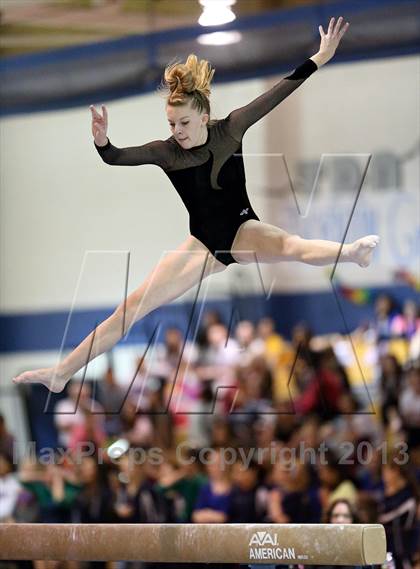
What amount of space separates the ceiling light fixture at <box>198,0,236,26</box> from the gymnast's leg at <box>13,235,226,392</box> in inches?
81.7

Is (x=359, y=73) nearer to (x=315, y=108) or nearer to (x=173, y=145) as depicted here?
(x=315, y=108)

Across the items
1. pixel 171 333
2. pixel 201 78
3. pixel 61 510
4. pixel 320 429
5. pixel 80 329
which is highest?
pixel 201 78

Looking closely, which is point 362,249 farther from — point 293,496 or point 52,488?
point 52,488

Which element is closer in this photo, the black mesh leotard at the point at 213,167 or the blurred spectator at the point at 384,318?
the black mesh leotard at the point at 213,167

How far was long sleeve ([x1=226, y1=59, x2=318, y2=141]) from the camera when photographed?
16.8 feet

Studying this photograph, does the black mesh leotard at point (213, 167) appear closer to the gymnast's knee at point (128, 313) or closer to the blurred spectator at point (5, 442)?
the gymnast's knee at point (128, 313)

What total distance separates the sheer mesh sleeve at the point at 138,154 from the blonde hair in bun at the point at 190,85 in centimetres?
23

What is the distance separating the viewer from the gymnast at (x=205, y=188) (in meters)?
5.16

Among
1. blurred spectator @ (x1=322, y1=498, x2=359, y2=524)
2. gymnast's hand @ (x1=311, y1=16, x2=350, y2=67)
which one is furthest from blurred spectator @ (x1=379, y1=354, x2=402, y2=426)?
gymnast's hand @ (x1=311, y1=16, x2=350, y2=67)

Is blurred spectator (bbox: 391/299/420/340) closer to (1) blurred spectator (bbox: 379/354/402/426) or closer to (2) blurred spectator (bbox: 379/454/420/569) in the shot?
(1) blurred spectator (bbox: 379/354/402/426)

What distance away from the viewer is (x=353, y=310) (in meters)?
9.00

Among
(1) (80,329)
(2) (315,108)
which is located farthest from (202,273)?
(2) (315,108)

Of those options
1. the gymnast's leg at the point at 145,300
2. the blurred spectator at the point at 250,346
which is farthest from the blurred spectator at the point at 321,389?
the gymnast's leg at the point at 145,300

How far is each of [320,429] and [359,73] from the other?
265 centimetres
